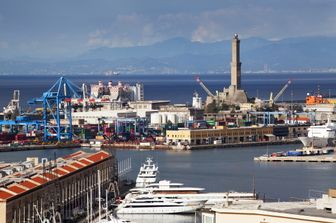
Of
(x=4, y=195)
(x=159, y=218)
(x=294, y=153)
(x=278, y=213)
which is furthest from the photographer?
(x=294, y=153)

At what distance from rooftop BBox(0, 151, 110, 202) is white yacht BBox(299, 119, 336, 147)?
1070 centimetres

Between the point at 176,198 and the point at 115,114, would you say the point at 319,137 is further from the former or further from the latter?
the point at 176,198

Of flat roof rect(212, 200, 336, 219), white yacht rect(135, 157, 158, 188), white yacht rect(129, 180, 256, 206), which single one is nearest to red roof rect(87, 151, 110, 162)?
white yacht rect(135, 157, 158, 188)

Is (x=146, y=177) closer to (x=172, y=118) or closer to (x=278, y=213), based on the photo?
(x=278, y=213)

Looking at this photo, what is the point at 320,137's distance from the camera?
28.0m

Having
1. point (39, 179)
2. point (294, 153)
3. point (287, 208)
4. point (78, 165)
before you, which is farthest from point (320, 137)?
point (287, 208)

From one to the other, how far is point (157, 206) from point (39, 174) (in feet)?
5.82

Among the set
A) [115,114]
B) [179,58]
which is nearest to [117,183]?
[115,114]

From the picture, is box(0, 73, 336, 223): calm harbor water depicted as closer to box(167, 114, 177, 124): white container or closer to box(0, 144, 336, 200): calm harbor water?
box(0, 144, 336, 200): calm harbor water

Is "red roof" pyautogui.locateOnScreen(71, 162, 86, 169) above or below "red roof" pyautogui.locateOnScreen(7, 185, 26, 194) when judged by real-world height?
above

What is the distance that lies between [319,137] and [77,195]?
44.6 ft

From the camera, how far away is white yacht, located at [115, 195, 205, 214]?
1486 centimetres

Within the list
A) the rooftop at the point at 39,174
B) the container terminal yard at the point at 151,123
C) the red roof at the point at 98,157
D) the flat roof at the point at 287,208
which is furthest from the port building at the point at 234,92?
the flat roof at the point at 287,208

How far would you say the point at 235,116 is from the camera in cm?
3434
